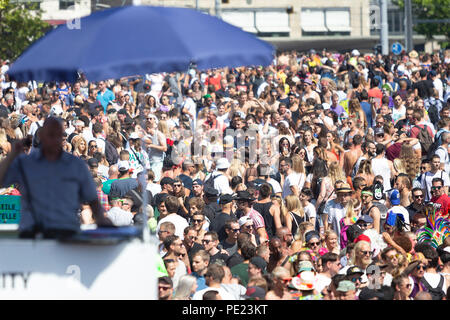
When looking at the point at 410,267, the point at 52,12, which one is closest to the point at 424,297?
the point at 410,267

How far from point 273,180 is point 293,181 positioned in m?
0.31

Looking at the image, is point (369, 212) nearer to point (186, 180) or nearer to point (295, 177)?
point (295, 177)

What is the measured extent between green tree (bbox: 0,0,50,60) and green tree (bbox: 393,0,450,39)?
2118 inches

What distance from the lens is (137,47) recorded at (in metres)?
7.12

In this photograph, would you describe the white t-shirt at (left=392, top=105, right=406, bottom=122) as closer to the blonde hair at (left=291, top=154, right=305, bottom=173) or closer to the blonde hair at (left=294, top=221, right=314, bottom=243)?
the blonde hair at (left=291, top=154, right=305, bottom=173)

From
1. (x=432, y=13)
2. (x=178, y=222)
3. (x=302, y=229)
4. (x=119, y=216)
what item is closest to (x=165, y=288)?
(x=302, y=229)

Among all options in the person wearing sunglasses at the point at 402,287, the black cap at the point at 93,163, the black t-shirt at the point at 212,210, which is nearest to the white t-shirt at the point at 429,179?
the black t-shirt at the point at 212,210

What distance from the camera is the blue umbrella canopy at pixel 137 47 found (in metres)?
7.07

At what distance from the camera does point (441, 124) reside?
17.2 m

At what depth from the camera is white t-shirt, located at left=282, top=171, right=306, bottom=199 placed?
1534cm

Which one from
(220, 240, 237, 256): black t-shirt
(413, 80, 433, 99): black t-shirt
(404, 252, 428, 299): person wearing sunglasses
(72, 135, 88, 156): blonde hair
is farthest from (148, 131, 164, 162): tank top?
(413, 80, 433, 99): black t-shirt

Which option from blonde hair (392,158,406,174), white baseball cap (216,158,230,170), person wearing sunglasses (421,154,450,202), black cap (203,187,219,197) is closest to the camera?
black cap (203,187,219,197)

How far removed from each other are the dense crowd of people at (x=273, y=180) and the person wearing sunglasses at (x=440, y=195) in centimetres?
2
